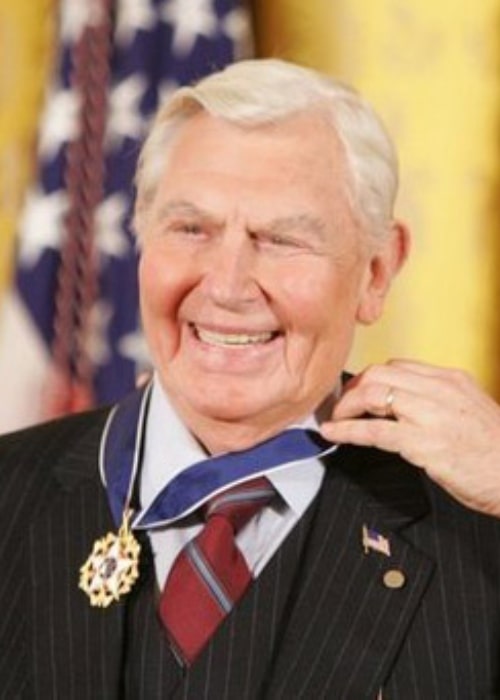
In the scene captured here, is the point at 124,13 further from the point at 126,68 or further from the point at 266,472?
the point at 266,472

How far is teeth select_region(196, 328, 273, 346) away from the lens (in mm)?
1775

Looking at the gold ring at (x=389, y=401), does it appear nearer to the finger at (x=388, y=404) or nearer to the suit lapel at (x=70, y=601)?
the finger at (x=388, y=404)

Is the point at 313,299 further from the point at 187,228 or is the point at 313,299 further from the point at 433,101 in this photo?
the point at 433,101

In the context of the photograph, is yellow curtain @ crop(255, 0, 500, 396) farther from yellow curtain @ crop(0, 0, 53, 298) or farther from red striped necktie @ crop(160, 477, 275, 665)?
red striped necktie @ crop(160, 477, 275, 665)

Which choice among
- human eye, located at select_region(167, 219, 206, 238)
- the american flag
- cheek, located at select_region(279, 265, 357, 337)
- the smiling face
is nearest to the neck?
the smiling face

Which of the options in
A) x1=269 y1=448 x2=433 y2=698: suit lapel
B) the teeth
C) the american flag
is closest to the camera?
x1=269 y1=448 x2=433 y2=698: suit lapel

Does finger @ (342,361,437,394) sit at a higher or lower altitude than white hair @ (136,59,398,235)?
lower

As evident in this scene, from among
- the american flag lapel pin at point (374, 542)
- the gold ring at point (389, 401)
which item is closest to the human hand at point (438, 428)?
the gold ring at point (389, 401)

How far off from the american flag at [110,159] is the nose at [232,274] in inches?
30.8

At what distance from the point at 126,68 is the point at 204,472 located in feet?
3.22

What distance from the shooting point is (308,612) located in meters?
1.71

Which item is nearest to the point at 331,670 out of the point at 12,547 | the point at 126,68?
the point at 12,547

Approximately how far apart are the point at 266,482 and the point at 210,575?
141mm

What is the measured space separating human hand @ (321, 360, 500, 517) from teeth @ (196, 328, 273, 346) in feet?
0.49
